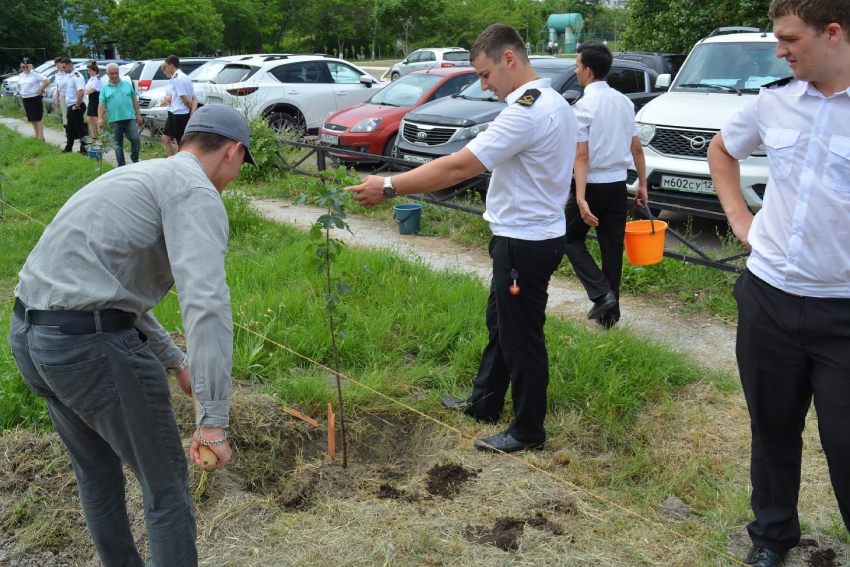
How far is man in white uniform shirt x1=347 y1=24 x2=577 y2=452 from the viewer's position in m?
3.46

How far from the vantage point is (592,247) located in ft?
24.2

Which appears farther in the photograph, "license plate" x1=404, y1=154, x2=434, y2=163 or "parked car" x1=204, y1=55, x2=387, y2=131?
"parked car" x1=204, y1=55, x2=387, y2=131

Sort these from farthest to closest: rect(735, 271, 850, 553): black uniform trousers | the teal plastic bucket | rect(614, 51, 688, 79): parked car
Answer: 1. rect(614, 51, 688, 79): parked car
2. the teal plastic bucket
3. rect(735, 271, 850, 553): black uniform trousers

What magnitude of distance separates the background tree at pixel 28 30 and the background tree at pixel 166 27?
507 cm

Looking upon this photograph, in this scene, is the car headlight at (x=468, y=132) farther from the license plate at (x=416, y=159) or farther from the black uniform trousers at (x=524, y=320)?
the black uniform trousers at (x=524, y=320)

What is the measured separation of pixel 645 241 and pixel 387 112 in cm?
734

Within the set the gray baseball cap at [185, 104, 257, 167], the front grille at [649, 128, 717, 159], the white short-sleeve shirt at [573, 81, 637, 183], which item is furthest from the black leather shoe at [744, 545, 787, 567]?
the front grille at [649, 128, 717, 159]

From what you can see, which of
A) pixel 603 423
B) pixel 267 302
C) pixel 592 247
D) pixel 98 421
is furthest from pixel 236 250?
pixel 98 421

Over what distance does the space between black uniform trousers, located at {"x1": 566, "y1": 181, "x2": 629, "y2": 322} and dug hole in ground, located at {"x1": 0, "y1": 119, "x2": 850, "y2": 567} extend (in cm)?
114

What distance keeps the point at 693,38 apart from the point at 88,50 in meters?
44.8

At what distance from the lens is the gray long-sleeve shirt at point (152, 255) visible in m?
2.32

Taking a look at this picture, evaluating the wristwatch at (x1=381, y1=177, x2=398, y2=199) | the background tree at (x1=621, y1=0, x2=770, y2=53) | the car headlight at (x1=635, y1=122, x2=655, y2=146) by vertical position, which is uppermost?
the background tree at (x1=621, y1=0, x2=770, y2=53)

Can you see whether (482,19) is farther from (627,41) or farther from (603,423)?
(603,423)

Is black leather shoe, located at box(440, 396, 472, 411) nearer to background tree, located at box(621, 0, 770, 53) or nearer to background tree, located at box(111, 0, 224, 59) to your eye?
background tree, located at box(621, 0, 770, 53)
